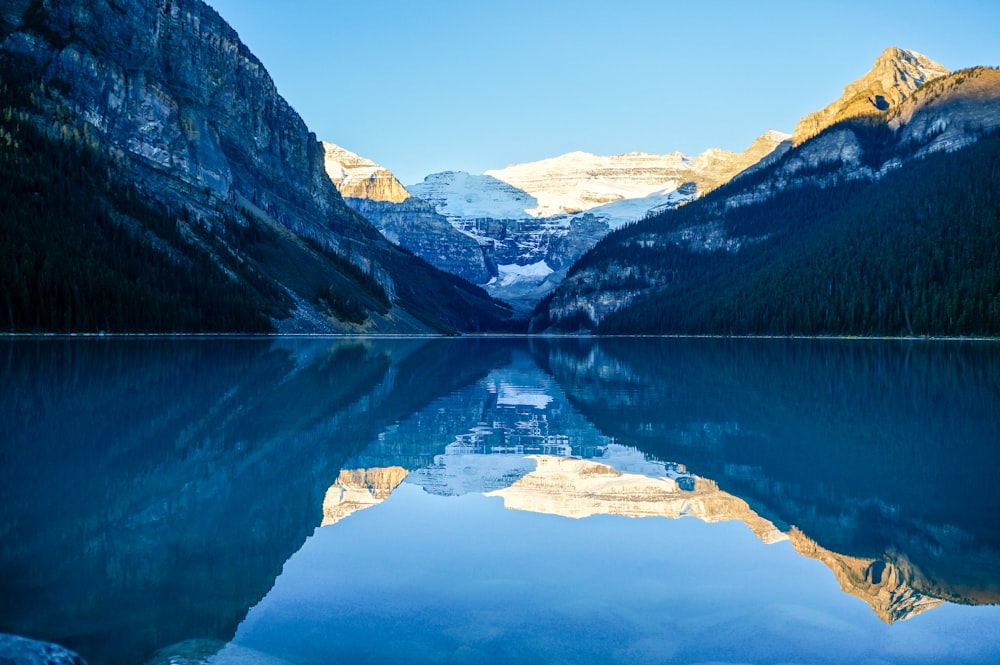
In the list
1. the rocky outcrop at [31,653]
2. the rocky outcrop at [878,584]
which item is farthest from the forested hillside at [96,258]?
the rocky outcrop at [878,584]

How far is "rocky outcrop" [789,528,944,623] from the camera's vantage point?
9523mm

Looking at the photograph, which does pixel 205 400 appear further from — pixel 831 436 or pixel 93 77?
pixel 93 77

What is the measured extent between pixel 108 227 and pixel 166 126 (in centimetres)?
5840

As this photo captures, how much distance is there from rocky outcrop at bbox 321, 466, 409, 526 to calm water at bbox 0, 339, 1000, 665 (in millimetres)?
78

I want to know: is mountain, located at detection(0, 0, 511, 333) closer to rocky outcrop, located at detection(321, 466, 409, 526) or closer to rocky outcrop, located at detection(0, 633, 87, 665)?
rocky outcrop, located at detection(321, 466, 409, 526)

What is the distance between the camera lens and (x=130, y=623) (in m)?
8.75

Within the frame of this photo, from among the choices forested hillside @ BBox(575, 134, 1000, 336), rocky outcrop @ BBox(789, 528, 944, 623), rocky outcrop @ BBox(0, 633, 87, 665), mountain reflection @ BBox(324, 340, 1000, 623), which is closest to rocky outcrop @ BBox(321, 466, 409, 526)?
mountain reflection @ BBox(324, 340, 1000, 623)

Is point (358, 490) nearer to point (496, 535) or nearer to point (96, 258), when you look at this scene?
point (496, 535)

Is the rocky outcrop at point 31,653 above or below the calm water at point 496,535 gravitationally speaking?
above

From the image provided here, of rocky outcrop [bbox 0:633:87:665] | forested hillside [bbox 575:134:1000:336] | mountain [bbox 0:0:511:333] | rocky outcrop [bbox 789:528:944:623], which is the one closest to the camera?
rocky outcrop [bbox 0:633:87:665]

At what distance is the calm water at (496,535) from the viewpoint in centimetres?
865

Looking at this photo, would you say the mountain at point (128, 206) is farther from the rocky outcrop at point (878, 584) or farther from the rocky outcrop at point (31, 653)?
the rocky outcrop at point (878, 584)

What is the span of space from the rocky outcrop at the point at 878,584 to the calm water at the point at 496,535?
4cm

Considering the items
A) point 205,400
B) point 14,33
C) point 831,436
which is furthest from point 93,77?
point 831,436
